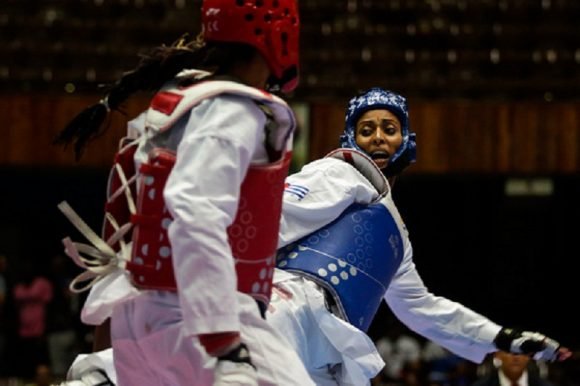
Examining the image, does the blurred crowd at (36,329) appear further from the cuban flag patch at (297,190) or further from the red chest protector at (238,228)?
the red chest protector at (238,228)

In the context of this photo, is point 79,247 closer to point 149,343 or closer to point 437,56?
point 149,343

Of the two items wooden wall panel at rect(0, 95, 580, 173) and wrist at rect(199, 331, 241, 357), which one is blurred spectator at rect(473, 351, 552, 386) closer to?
wooden wall panel at rect(0, 95, 580, 173)

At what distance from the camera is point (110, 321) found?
3.81 metres

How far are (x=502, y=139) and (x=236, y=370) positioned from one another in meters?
10.3

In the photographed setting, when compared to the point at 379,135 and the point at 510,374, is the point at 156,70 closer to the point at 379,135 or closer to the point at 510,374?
the point at 379,135

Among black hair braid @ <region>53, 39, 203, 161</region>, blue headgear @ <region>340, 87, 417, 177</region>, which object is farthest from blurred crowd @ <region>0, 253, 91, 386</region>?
black hair braid @ <region>53, 39, 203, 161</region>

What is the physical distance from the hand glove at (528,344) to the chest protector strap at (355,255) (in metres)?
0.60

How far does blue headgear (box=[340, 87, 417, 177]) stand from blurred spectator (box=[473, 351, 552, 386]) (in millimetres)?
3649

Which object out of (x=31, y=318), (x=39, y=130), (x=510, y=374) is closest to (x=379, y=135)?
(x=510, y=374)

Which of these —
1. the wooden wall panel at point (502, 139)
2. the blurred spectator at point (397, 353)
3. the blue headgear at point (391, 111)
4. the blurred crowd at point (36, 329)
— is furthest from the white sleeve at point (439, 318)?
the wooden wall panel at point (502, 139)

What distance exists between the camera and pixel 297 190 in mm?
5125

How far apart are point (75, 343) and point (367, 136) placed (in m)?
7.65

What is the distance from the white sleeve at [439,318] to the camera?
5723 mm

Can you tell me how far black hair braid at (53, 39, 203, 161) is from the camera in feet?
12.1
